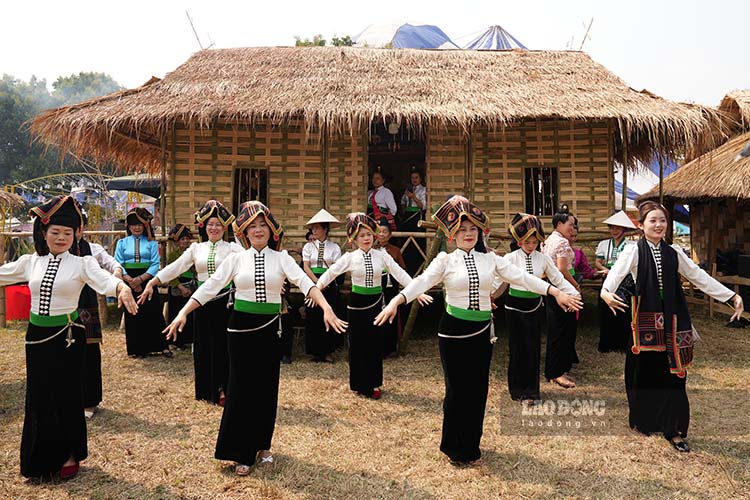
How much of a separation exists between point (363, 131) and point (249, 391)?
5.96 metres

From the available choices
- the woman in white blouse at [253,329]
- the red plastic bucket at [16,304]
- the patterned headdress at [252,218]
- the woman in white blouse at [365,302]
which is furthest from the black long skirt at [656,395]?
the red plastic bucket at [16,304]

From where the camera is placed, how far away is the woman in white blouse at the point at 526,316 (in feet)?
17.7

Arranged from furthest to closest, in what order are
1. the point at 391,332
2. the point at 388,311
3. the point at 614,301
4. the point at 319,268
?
the point at 391,332
the point at 319,268
the point at 614,301
the point at 388,311

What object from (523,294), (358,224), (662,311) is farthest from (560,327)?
(358,224)

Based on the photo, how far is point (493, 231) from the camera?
906 cm

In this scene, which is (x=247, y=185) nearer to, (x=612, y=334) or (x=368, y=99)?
(x=368, y=99)

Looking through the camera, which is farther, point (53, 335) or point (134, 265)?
point (134, 265)

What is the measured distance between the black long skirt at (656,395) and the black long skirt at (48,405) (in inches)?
171

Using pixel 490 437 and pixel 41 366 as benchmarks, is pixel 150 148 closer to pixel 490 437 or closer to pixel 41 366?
pixel 41 366

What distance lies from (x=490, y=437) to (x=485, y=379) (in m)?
0.85

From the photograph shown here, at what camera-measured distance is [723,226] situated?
40.5ft

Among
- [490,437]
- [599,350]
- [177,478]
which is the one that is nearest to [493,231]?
[599,350]

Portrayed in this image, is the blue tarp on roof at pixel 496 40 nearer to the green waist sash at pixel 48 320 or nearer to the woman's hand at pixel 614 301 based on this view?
the woman's hand at pixel 614 301

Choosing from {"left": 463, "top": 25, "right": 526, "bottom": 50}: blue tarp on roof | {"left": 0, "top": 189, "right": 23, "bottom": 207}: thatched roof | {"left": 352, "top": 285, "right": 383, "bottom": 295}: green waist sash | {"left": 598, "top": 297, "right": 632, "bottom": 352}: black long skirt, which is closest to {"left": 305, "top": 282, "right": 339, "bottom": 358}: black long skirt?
{"left": 352, "top": 285, "right": 383, "bottom": 295}: green waist sash
